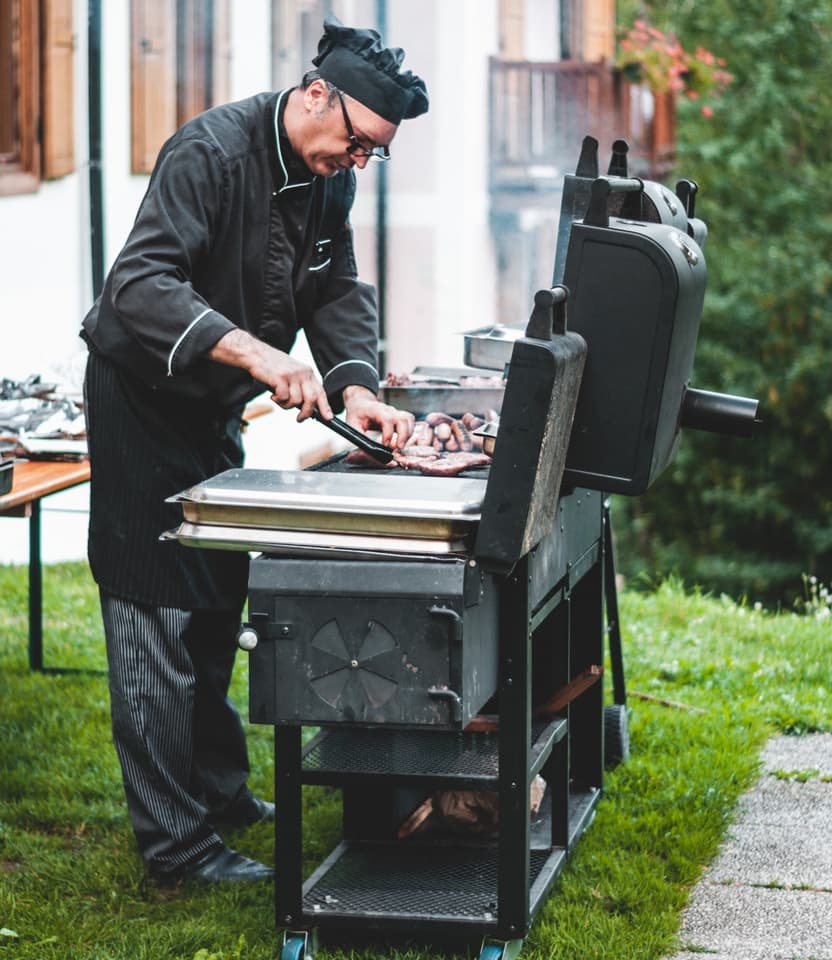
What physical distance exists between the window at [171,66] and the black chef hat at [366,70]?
4.85 metres

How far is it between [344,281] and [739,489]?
1456 cm

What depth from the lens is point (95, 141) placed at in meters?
8.18

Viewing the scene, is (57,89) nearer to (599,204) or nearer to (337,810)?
(337,810)

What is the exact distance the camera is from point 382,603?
3092 mm

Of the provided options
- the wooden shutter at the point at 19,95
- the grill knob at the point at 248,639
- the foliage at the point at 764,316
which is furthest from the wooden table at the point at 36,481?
the foliage at the point at 764,316

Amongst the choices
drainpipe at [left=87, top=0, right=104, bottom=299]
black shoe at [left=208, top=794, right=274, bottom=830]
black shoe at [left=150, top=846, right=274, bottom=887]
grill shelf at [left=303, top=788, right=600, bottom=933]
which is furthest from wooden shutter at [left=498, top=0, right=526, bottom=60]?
black shoe at [left=150, top=846, right=274, bottom=887]

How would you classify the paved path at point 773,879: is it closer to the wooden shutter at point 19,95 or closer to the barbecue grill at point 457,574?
the barbecue grill at point 457,574

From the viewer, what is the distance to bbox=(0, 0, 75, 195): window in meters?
7.34

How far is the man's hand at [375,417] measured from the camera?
3.88 m

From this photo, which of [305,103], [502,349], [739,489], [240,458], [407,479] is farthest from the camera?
[739,489]

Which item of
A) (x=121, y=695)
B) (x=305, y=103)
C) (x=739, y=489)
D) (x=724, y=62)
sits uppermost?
(x=724, y=62)

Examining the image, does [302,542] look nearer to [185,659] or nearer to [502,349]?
[185,659]

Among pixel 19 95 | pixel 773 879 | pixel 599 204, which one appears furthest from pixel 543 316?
pixel 19 95

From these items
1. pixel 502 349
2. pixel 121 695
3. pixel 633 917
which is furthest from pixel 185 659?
pixel 502 349
